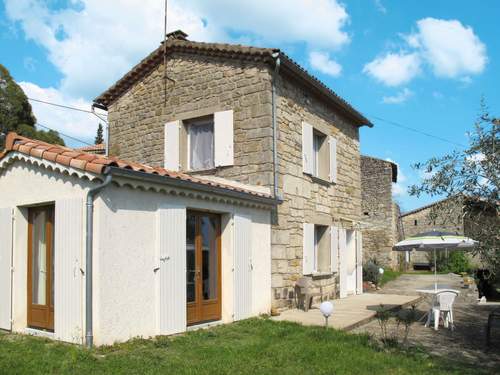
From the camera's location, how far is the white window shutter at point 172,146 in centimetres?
1105

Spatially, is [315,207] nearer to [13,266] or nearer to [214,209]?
[214,209]

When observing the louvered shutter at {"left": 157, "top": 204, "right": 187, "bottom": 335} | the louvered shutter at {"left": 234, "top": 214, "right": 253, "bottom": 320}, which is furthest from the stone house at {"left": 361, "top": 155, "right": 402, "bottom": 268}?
the louvered shutter at {"left": 157, "top": 204, "right": 187, "bottom": 335}

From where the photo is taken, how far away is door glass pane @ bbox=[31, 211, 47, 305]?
7340 mm

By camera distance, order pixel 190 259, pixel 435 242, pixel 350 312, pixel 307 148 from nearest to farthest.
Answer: pixel 190 259 → pixel 435 242 → pixel 350 312 → pixel 307 148

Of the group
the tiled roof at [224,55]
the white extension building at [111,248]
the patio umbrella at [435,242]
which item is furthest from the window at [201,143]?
the patio umbrella at [435,242]

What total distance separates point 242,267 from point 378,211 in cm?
1734

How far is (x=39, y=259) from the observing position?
7461 millimetres

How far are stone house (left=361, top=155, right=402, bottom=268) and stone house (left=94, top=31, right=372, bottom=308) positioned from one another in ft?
37.1

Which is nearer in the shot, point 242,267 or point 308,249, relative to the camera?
point 242,267

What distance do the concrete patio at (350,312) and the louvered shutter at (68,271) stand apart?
153 inches

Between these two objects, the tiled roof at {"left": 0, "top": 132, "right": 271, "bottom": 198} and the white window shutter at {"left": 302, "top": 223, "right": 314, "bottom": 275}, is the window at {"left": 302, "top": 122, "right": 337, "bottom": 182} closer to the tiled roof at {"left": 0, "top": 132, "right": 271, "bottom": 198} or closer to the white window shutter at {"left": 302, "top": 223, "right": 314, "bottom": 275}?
the white window shutter at {"left": 302, "top": 223, "right": 314, "bottom": 275}

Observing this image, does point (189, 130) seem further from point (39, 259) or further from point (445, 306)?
point (445, 306)

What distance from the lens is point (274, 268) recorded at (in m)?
9.87

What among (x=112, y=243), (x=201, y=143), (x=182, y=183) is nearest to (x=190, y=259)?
(x=182, y=183)
